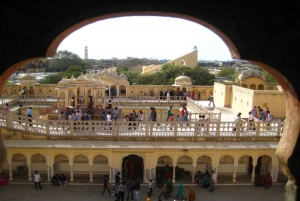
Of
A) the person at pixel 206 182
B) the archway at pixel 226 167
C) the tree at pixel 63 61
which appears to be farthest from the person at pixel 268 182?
the tree at pixel 63 61

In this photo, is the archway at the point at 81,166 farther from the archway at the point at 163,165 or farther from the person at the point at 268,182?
the person at the point at 268,182

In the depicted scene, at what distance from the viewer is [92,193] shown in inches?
514

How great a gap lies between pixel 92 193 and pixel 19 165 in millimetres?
4683

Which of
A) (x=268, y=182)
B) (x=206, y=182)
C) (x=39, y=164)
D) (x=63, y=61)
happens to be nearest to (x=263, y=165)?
(x=268, y=182)

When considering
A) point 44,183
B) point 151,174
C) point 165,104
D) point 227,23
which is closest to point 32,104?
point 165,104

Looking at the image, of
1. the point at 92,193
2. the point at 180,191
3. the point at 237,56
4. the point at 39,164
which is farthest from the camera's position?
the point at 39,164

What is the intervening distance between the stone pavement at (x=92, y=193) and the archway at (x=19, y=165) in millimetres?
1098

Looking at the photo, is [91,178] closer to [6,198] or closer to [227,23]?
[6,198]

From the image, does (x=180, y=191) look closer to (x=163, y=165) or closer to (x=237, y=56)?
(x=163, y=165)

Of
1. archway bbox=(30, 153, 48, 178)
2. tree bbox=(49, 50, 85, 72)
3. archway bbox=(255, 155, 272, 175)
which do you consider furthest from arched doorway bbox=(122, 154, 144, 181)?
tree bbox=(49, 50, 85, 72)

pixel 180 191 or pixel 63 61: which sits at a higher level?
pixel 63 61

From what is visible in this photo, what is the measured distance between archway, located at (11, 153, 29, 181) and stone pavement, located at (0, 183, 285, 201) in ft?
3.60

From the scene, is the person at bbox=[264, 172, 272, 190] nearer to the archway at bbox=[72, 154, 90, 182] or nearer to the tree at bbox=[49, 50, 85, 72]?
the archway at bbox=[72, 154, 90, 182]

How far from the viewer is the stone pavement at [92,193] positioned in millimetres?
12492
